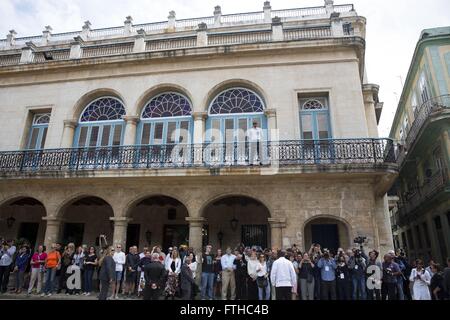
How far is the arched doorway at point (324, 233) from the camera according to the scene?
461 inches

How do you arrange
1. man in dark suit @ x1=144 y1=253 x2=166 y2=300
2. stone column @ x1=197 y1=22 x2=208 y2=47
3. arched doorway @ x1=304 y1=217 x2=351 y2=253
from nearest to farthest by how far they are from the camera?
1. man in dark suit @ x1=144 y1=253 x2=166 y2=300
2. arched doorway @ x1=304 y1=217 x2=351 y2=253
3. stone column @ x1=197 y1=22 x2=208 y2=47

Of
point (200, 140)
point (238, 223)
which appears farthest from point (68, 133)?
point (238, 223)

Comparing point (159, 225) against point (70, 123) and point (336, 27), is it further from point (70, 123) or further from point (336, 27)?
point (336, 27)

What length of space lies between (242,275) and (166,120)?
6.56 metres

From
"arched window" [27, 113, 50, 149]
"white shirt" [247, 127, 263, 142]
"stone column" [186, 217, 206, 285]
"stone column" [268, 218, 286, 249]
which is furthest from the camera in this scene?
"arched window" [27, 113, 50, 149]

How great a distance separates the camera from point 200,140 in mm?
12148

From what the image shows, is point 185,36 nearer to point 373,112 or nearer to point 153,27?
point 153,27

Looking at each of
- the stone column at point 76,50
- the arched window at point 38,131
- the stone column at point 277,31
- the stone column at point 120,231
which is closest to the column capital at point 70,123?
the arched window at point 38,131

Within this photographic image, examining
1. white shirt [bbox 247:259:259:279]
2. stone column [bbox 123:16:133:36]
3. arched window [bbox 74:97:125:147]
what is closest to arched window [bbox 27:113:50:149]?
arched window [bbox 74:97:125:147]

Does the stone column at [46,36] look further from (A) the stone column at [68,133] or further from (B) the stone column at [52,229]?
(B) the stone column at [52,229]

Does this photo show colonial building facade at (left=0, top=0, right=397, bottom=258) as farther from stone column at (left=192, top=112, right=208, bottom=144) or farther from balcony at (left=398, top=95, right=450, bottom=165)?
balcony at (left=398, top=95, right=450, bottom=165)

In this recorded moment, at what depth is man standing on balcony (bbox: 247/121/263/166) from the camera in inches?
446

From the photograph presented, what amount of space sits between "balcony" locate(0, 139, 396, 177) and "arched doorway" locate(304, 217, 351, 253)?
2319 mm

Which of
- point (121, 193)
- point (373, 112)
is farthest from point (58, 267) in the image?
point (373, 112)
